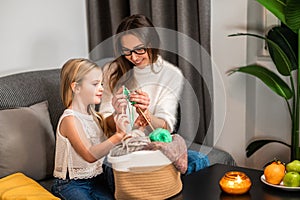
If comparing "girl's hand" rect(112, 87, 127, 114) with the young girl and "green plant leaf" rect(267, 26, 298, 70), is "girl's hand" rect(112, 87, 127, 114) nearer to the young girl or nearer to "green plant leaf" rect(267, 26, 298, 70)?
the young girl

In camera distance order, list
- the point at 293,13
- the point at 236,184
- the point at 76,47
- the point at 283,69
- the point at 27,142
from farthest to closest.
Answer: the point at 76,47 < the point at 283,69 < the point at 293,13 < the point at 27,142 < the point at 236,184

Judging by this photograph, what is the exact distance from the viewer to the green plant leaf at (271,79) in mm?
2496

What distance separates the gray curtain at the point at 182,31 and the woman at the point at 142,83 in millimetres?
127

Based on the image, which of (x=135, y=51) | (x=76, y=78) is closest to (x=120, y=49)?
(x=135, y=51)

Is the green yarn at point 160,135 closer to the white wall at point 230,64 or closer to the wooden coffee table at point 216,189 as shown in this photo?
the wooden coffee table at point 216,189

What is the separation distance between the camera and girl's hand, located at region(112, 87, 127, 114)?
5.57 feet

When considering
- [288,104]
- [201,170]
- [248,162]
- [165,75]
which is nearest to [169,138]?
[165,75]

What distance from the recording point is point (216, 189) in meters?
1.88

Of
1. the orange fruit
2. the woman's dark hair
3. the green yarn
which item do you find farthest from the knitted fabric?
the orange fruit

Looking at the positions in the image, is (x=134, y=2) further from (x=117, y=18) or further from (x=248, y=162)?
(x=248, y=162)

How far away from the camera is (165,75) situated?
71.4 inches

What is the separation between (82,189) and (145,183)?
350 mm

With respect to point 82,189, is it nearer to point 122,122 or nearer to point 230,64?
point 122,122

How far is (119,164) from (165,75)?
0.36 m
